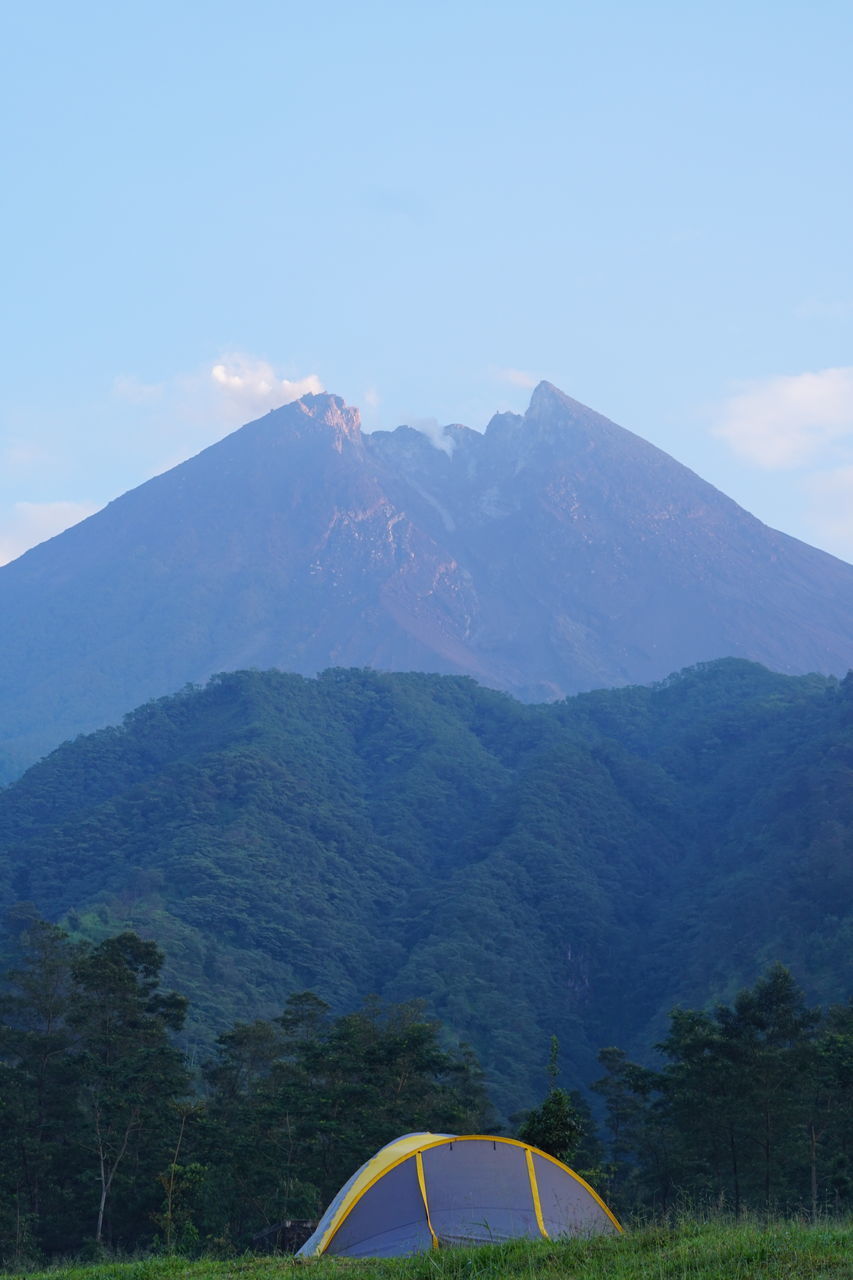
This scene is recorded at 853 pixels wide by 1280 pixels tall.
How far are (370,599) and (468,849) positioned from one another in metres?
92.7

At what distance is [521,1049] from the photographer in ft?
193

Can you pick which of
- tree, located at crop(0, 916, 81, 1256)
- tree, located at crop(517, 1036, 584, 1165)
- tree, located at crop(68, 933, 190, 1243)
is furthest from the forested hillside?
tree, located at crop(517, 1036, 584, 1165)

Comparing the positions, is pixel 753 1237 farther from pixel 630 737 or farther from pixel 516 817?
pixel 630 737

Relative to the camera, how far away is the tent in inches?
492

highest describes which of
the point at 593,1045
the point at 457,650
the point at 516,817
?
the point at 457,650

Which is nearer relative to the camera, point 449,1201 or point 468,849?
point 449,1201

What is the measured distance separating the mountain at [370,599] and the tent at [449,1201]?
13516cm

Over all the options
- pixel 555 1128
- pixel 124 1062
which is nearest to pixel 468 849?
pixel 124 1062

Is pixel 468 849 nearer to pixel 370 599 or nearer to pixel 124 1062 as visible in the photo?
pixel 124 1062

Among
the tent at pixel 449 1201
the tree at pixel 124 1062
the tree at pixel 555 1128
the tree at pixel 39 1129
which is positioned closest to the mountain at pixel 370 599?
the tree at pixel 124 1062

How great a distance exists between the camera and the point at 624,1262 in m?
8.89

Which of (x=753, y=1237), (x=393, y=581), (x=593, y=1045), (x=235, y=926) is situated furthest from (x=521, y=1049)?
(x=393, y=581)

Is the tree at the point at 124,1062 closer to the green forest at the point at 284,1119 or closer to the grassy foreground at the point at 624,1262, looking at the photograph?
the green forest at the point at 284,1119

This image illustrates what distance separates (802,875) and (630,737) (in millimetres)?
38177
